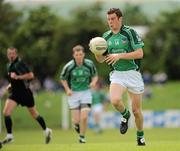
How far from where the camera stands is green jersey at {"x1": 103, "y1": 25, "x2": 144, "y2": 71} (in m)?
14.7

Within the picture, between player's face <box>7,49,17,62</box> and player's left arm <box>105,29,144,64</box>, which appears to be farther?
player's face <box>7,49,17,62</box>

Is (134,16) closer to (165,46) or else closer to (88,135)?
(165,46)

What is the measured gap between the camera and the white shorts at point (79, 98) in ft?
65.4

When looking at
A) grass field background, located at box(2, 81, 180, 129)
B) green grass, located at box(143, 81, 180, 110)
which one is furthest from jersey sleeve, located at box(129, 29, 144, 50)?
green grass, located at box(143, 81, 180, 110)

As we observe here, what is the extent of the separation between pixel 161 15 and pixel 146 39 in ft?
15.7

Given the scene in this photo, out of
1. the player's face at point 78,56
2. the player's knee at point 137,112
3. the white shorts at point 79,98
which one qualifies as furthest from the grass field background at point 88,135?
the player's face at point 78,56

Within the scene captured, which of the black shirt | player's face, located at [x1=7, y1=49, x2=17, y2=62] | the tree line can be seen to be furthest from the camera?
the tree line

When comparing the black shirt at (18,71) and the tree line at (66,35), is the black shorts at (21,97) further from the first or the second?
the tree line at (66,35)

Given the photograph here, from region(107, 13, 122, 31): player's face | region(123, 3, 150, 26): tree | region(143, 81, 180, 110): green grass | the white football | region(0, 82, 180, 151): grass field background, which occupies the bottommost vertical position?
region(143, 81, 180, 110): green grass

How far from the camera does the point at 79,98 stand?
19969 millimetres

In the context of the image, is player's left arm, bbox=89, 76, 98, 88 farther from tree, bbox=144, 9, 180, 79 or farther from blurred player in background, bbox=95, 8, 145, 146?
tree, bbox=144, 9, 180, 79

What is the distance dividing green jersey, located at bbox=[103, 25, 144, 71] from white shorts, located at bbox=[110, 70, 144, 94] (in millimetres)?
102

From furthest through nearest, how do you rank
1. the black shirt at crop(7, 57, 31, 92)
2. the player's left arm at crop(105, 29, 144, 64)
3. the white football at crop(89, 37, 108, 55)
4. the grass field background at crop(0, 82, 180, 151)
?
1. the black shirt at crop(7, 57, 31, 92)
2. the white football at crop(89, 37, 108, 55)
3. the grass field background at crop(0, 82, 180, 151)
4. the player's left arm at crop(105, 29, 144, 64)

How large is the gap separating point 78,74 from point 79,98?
2.15 ft
